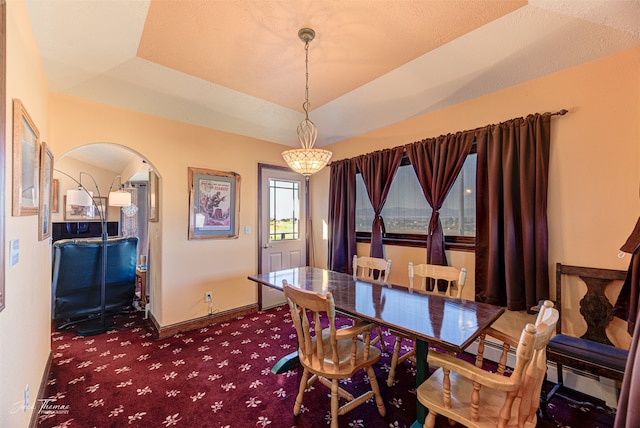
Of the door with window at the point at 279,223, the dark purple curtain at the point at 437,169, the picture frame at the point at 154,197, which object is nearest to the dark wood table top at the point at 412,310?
the dark purple curtain at the point at 437,169

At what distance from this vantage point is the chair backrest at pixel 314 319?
1.57m

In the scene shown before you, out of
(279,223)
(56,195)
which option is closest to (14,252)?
(279,223)

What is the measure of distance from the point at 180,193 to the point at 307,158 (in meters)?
1.92

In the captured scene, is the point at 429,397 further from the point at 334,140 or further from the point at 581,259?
the point at 334,140

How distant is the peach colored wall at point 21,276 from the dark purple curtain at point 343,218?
9.77 ft

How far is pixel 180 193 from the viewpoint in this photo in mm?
3297

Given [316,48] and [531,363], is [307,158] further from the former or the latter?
Result: [531,363]

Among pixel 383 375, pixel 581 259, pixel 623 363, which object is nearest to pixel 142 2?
pixel 383 375

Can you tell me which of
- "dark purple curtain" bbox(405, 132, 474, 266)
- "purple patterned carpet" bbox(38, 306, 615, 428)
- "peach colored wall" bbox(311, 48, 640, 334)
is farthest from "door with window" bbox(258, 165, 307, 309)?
"peach colored wall" bbox(311, 48, 640, 334)

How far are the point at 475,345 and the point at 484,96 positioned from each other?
250cm

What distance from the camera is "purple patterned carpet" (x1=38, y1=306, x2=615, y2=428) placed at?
1.86 meters

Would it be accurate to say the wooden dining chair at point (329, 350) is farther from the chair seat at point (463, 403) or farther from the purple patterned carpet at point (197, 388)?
the chair seat at point (463, 403)

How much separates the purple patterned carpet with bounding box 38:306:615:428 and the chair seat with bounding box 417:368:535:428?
1.91ft

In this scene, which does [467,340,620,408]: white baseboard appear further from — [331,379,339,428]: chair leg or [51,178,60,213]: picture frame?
[51,178,60,213]: picture frame
